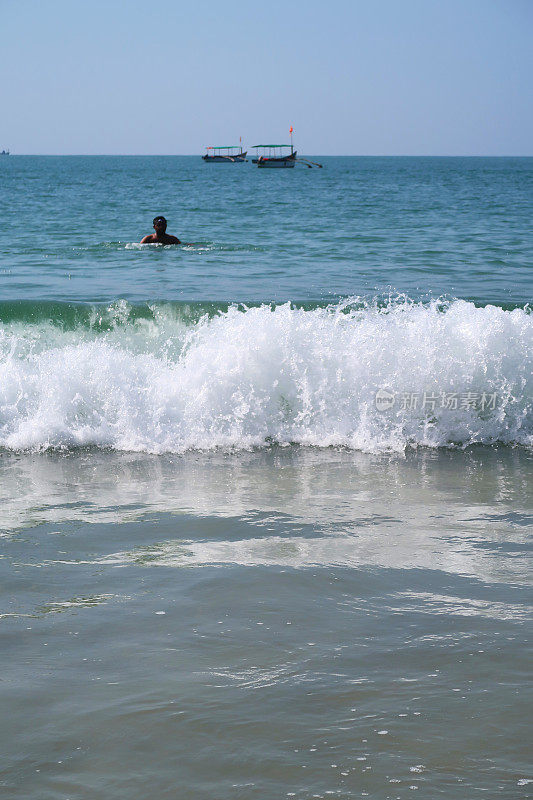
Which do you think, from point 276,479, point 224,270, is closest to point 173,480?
point 276,479

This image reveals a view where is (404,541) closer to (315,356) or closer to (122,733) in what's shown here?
(122,733)

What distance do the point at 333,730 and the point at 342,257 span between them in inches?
512

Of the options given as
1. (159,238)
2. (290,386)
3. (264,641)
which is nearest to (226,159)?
(159,238)

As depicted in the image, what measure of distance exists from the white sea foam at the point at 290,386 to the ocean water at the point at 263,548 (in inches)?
0.9

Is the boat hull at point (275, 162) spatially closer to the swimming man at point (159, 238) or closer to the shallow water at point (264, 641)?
the swimming man at point (159, 238)

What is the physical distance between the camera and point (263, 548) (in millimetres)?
4285

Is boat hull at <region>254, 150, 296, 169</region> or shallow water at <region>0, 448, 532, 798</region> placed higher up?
boat hull at <region>254, 150, 296, 169</region>

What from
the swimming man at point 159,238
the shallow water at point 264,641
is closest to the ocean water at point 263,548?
the shallow water at point 264,641

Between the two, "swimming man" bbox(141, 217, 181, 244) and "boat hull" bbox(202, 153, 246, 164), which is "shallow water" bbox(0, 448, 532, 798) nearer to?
"swimming man" bbox(141, 217, 181, 244)

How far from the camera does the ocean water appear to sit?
2574mm

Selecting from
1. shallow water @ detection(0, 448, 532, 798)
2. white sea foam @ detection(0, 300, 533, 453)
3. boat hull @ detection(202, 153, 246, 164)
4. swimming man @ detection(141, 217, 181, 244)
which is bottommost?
shallow water @ detection(0, 448, 532, 798)

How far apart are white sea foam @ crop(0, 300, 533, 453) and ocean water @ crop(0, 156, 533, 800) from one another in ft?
0.07

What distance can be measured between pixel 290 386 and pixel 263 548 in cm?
316

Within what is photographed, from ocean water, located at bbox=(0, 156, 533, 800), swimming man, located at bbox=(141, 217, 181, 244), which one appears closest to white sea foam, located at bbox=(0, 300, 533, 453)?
ocean water, located at bbox=(0, 156, 533, 800)
